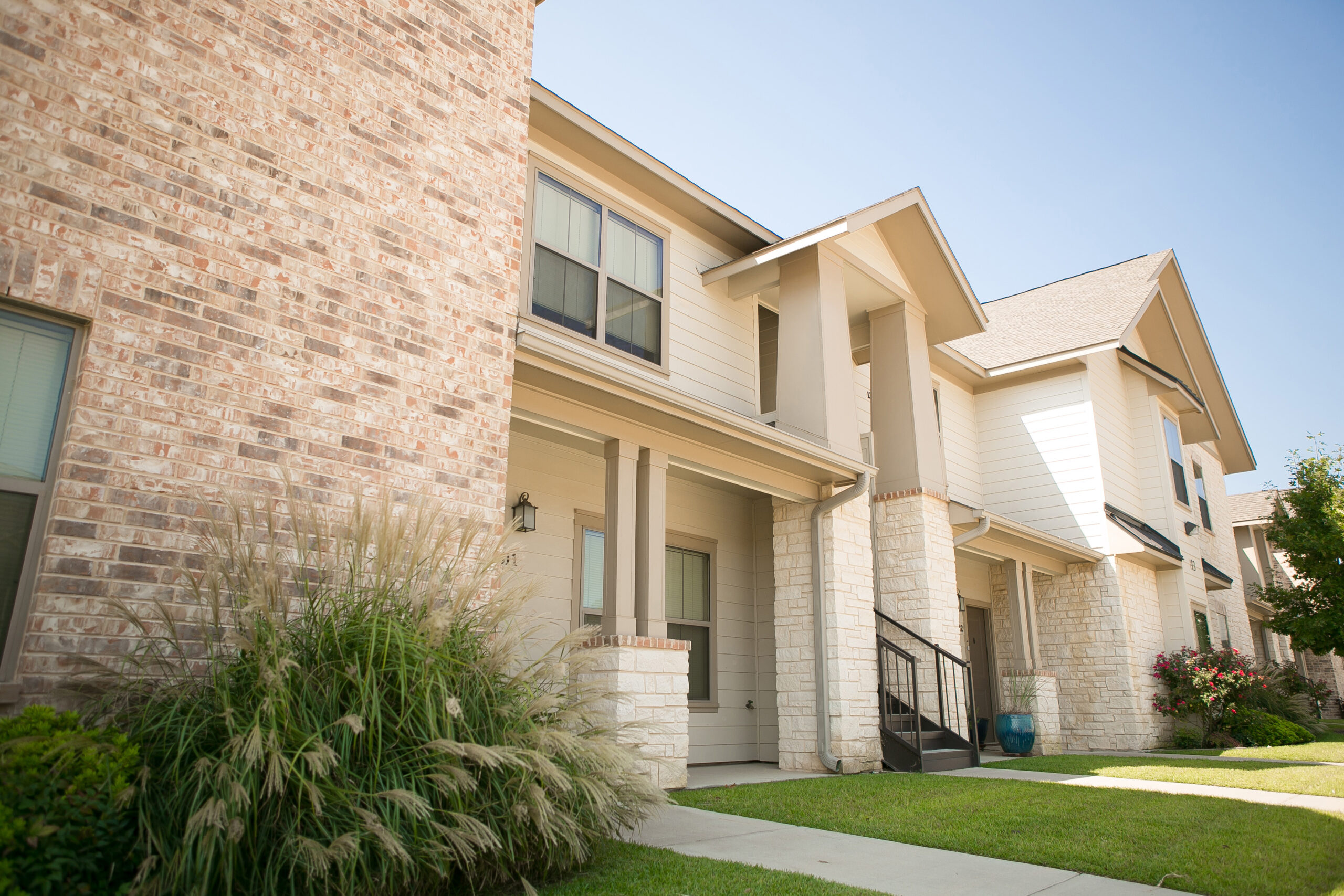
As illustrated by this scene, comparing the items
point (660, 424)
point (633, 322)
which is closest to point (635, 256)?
point (633, 322)

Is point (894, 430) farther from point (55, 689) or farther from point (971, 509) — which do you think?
point (55, 689)

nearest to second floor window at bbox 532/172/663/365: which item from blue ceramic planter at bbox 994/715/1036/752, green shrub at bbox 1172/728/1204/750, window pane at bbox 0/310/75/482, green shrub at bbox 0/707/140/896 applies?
window pane at bbox 0/310/75/482

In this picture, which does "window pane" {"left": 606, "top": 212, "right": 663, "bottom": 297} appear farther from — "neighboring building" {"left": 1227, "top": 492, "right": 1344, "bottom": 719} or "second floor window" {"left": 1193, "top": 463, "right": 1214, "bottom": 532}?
"neighboring building" {"left": 1227, "top": 492, "right": 1344, "bottom": 719}

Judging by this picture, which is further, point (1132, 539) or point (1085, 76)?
point (1085, 76)

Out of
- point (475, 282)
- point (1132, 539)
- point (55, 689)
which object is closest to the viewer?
point (55, 689)

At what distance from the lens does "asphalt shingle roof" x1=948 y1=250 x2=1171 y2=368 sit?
14812mm

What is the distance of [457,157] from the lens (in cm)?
574

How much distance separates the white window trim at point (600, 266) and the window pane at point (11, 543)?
4.30m

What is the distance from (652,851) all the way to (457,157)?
14.9ft

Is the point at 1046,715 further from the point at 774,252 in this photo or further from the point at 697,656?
the point at 774,252

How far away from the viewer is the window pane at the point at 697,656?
31.4 ft

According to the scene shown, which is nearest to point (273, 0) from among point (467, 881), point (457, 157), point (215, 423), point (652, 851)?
point (457, 157)

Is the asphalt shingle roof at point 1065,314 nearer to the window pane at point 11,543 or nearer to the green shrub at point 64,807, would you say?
the window pane at point 11,543

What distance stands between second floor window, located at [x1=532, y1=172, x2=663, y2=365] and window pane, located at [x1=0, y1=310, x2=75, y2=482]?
14.4 ft
